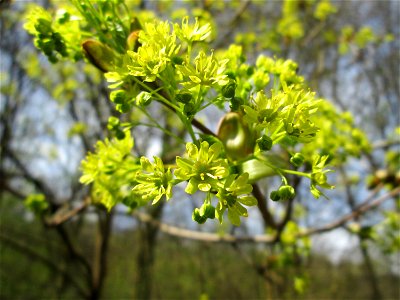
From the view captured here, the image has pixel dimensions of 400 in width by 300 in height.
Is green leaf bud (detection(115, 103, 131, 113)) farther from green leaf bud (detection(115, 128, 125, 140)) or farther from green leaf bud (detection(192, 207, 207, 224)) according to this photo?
green leaf bud (detection(192, 207, 207, 224))

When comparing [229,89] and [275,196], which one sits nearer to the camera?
[229,89]

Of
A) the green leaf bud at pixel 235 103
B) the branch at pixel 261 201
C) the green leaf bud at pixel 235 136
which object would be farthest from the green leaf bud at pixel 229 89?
the branch at pixel 261 201

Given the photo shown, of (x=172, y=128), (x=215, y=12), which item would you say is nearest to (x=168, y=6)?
(x=215, y=12)

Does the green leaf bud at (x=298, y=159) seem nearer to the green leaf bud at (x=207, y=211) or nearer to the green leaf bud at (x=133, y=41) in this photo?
the green leaf bud at (x=207, y=211)

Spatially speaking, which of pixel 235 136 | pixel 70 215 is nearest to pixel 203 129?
pixel 235 136

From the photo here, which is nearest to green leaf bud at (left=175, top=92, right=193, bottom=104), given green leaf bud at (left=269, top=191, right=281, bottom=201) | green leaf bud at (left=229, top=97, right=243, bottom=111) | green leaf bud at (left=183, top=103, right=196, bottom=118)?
green leaf bud at (left=183, top=103, right=196, bottom=118)

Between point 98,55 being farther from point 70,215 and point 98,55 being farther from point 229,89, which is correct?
point 70,215

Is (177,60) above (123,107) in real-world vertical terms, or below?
above

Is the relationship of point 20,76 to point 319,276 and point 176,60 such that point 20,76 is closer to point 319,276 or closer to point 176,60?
point 176,60
